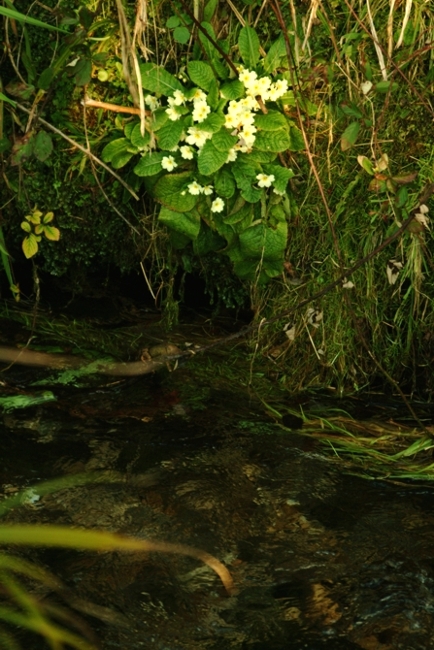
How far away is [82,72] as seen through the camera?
10.5ft

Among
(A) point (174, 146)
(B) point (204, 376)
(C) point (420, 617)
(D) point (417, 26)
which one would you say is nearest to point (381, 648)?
(C) point (420, 617)

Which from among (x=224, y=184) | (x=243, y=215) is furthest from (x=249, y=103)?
(x=243, y=215)

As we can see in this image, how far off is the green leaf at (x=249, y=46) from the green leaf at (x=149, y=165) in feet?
1.43

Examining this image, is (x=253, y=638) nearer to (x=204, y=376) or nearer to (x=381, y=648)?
(x=381, y=648)

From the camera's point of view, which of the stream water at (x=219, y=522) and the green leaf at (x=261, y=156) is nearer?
the stream water at (x=219, y=522)

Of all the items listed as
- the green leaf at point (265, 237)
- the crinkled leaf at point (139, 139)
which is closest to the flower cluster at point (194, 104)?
the crinkled leaf at point (139, 139)

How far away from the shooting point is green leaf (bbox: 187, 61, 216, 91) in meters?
3.22

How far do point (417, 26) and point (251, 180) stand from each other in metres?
0.77

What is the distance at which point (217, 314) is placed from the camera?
3920 mm

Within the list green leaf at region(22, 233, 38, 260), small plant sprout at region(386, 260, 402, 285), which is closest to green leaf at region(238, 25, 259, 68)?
small plant sprout at region(386, 260, 402, 285)

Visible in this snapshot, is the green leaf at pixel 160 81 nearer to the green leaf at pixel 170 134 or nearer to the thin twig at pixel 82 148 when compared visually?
the green leaf at pixel 170 134

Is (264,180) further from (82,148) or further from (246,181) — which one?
(82,148)

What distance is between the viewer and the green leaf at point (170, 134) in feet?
10.7

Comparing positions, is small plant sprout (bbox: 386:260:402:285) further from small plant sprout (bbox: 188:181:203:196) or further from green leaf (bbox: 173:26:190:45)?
green leaf (bbox: 173:26:190:45)
